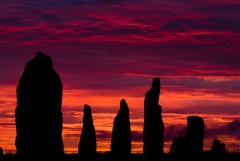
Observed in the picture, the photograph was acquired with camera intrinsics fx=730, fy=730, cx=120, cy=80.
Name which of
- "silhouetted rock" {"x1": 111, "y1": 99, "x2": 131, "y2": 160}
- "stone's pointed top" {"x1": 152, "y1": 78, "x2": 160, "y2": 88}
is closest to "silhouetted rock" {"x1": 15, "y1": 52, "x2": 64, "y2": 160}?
"silhouetted rock" {"x1": 111, "y1": 99, "x2": 131, "y2": 160}

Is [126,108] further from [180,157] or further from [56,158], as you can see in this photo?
[56,158]

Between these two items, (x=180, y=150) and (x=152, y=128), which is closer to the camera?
(x=180, y=150)

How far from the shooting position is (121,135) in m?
42.1

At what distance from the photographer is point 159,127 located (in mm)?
42062

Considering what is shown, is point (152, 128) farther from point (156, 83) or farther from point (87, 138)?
point (87, 138)

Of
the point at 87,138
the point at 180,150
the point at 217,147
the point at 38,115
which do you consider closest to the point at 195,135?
the point at 217,147

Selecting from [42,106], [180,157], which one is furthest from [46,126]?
[180,157]

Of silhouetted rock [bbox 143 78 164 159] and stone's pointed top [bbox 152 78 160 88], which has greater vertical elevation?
stone's pointed top [bbox 152 78 160 88]

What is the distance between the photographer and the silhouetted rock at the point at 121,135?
138 ft

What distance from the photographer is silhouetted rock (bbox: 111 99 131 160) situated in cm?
4209

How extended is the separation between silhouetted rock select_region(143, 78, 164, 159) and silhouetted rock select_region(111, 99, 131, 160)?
1036 millimetres

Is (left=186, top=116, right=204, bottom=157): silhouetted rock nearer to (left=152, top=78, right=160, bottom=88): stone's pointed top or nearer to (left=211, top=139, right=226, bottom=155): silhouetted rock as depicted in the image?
(left=211, top=139, right=226, bottom=155): silhouetted rock

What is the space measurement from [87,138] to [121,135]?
2632 mm

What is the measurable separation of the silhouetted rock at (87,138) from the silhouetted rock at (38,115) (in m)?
9.31
